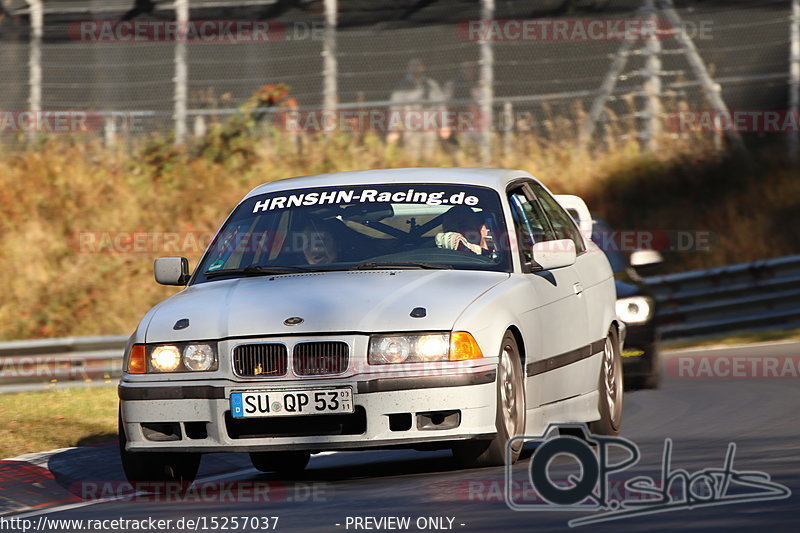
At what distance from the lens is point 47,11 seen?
22.8 metres

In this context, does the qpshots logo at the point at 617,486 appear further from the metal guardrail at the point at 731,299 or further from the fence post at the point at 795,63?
the fence post at the point at 795,63

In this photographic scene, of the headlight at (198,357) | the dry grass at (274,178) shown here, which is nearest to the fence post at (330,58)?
the dry grass at (274,178)

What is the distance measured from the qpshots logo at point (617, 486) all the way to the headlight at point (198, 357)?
160cm

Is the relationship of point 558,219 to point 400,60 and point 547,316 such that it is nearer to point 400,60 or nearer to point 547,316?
point 547,316

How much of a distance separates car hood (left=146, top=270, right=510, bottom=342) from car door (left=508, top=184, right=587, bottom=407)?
311 mm

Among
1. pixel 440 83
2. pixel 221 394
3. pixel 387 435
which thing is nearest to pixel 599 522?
pixel 387 435

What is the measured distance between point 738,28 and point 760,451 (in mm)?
14917

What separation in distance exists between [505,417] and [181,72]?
1507 centimetres

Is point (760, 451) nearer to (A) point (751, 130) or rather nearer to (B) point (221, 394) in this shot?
(B) point (221, 394)

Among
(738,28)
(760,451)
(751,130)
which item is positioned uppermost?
(738,28)

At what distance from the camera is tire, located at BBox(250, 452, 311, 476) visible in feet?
31.0

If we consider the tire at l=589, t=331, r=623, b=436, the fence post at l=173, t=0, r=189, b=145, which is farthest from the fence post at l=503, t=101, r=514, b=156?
the tire at l=589, t=331, r=623, b=436

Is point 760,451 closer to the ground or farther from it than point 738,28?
closer to the ground

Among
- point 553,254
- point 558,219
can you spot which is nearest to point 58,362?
point 558,219
